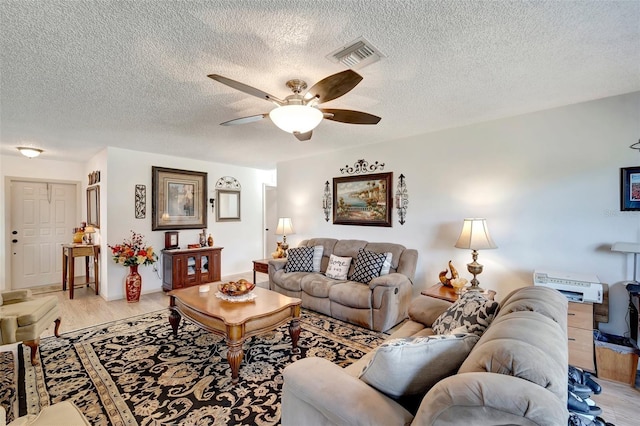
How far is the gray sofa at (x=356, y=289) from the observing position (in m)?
3.13

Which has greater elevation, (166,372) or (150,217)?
(150,217)

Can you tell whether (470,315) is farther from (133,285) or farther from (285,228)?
(133,285)

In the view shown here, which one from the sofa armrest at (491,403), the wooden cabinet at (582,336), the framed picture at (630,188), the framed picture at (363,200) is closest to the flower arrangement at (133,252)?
the framed picture at (363,200)

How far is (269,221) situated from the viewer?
6.86m

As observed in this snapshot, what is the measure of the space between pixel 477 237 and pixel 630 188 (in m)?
1.29

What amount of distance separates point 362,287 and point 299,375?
2166 millimetres

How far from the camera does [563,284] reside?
247 centimetres

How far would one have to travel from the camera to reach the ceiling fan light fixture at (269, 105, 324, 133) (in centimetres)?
193

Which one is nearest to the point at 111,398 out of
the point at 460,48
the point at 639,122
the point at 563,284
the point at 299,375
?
the point at 299,375

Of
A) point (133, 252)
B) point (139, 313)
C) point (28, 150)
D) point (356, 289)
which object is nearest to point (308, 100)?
point (356, 289)

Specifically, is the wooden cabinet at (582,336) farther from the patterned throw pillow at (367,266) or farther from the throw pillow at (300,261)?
the throw pillow at (300,261)

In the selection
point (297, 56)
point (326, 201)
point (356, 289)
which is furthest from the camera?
point (326, 201)

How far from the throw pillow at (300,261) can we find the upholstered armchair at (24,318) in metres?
2.62

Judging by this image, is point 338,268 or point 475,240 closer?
point 475,240
